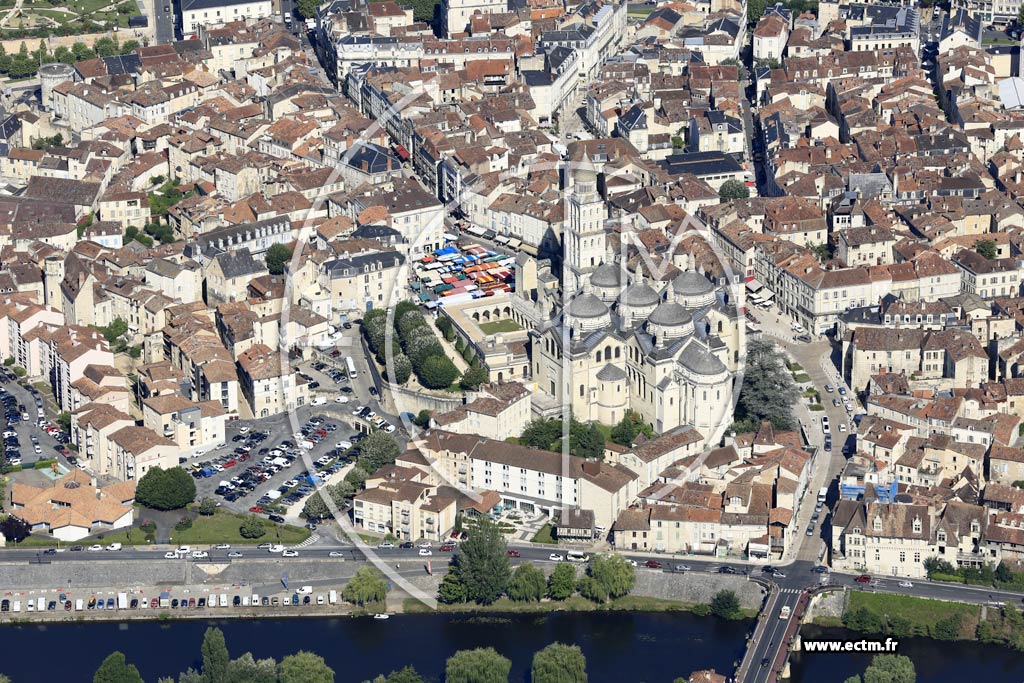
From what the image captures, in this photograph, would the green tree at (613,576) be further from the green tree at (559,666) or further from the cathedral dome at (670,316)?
the cathedral dome at (670,316)

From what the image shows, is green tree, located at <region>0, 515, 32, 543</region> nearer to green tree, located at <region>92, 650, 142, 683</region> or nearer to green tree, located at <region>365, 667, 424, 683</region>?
green tree, located at <region>92, 650, 142, 683</region>

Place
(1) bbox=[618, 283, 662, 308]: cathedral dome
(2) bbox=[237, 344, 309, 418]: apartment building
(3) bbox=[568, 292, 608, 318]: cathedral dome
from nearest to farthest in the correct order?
(3) bbox=[568, 292, 608, 318]: cathedral dome, (1) bbox=[618, 283, 662, 308]: cathedral dome, (2) bbox=[237, 344, 309, 418]: apartment building

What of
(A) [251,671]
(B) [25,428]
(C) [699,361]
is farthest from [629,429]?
(B) [25,428]

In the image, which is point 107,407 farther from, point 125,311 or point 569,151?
point 569,151

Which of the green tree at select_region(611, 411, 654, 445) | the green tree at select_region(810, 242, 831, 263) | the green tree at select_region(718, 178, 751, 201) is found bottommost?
the green tree at select_region(611, 411, 654, 445)

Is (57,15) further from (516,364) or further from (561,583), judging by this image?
A: (561,583)

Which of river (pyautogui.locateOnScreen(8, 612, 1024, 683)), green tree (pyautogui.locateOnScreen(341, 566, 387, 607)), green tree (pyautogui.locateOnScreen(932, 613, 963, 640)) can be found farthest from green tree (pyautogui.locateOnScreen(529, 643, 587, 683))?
green tree (pyautogui.locateOnScreen(932, 613, 963, 640))
